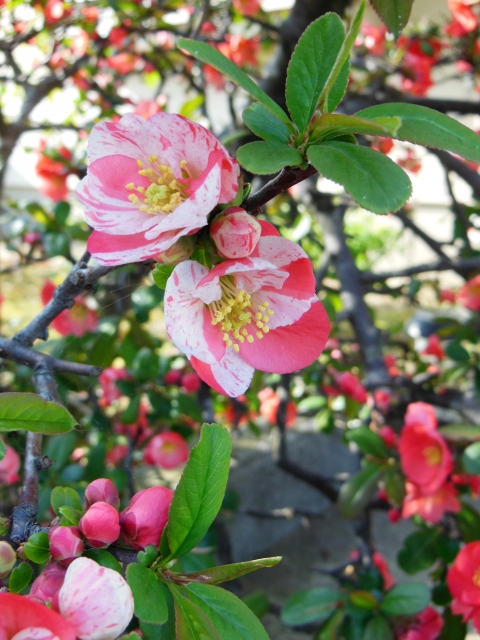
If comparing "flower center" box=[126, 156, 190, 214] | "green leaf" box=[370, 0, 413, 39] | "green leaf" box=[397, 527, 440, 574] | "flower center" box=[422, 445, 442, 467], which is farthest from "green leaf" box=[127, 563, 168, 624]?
"green leaf" box=[397, 527, 440, 574]

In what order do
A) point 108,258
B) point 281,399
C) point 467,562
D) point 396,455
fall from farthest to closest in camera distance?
point 281,399 < point 396,455 < point 467,562 < point 108,258

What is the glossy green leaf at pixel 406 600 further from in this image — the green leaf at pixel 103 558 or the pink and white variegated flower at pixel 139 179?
the pink and white variegated flower at pixel 139 179

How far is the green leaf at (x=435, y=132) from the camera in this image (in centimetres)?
30

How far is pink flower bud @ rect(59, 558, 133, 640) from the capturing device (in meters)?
0.29

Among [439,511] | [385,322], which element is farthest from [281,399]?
[385,322]

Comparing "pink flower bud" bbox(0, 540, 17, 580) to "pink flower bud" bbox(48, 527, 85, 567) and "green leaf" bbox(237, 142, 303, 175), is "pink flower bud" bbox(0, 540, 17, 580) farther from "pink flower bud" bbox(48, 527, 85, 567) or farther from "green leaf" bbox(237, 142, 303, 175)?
"green leaf" bbox(237, 142, 303, 175)

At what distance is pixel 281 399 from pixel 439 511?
1.81 feet

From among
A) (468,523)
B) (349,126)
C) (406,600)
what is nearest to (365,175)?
(349,126)

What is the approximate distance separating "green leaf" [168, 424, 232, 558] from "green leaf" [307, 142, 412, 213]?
7.2 inches

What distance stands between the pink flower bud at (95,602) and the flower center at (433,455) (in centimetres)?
62

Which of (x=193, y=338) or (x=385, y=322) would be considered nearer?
(x=193, y=338)

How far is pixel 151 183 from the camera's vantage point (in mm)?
381

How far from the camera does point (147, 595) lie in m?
0.33

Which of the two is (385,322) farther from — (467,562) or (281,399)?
(467,562)
